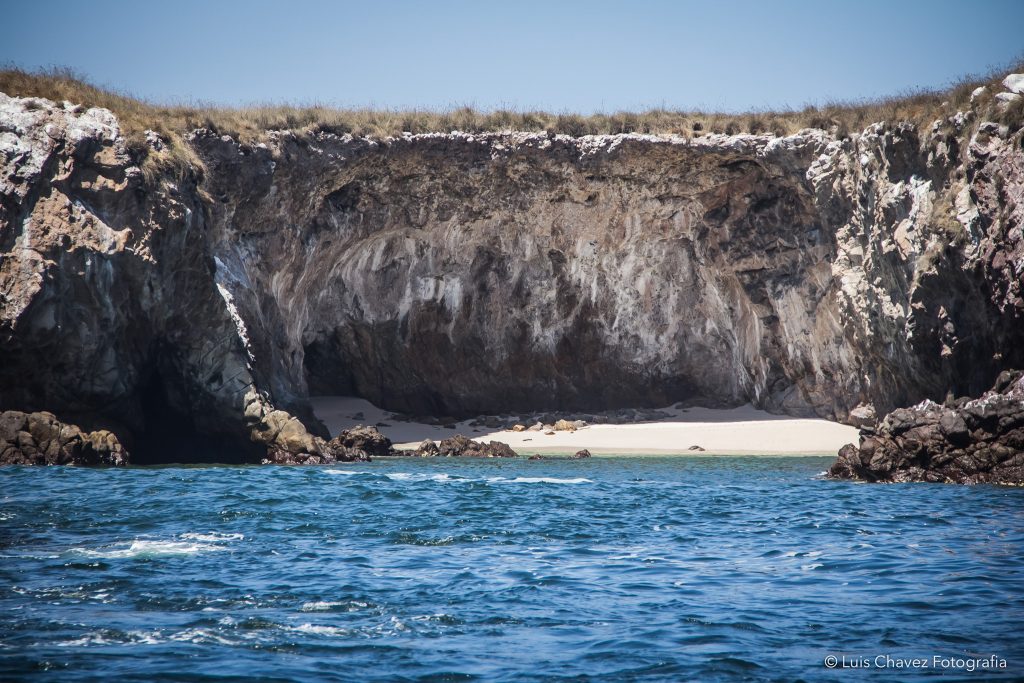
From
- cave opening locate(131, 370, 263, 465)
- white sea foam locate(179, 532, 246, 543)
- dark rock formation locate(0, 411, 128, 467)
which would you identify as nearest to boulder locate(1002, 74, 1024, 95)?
white sea foam locate(179, 532, 246, 543)

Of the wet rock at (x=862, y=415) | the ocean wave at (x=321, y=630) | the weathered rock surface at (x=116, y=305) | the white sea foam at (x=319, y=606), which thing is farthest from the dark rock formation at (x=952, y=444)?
the weathered rock surface at (x=116, y=305)

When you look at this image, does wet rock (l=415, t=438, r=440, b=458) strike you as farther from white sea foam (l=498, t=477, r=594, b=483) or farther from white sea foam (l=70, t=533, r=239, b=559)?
white sea foam (l=70, t=533, r=239, b=559)

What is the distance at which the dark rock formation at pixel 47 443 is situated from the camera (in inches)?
947

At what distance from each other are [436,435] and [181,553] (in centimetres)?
2486

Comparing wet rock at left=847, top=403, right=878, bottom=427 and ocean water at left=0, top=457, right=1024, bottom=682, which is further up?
wet rock at left=847, top=403, right=878, bottom=427

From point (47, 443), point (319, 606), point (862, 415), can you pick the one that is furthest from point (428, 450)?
point (319, 606)

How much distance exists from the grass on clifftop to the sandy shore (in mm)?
10346

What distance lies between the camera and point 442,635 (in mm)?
9406

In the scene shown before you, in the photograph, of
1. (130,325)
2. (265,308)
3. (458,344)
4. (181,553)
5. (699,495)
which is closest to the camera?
(181,553)

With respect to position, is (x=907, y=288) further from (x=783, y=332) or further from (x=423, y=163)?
(x=423, y=163)

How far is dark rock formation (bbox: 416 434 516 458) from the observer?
1247 inches

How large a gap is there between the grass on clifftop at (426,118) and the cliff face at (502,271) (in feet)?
1.98

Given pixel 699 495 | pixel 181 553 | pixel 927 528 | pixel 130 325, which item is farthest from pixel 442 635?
pixel 130 325

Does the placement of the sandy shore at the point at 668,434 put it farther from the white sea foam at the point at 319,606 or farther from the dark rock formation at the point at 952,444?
the white sea foam at the point at 319,606
